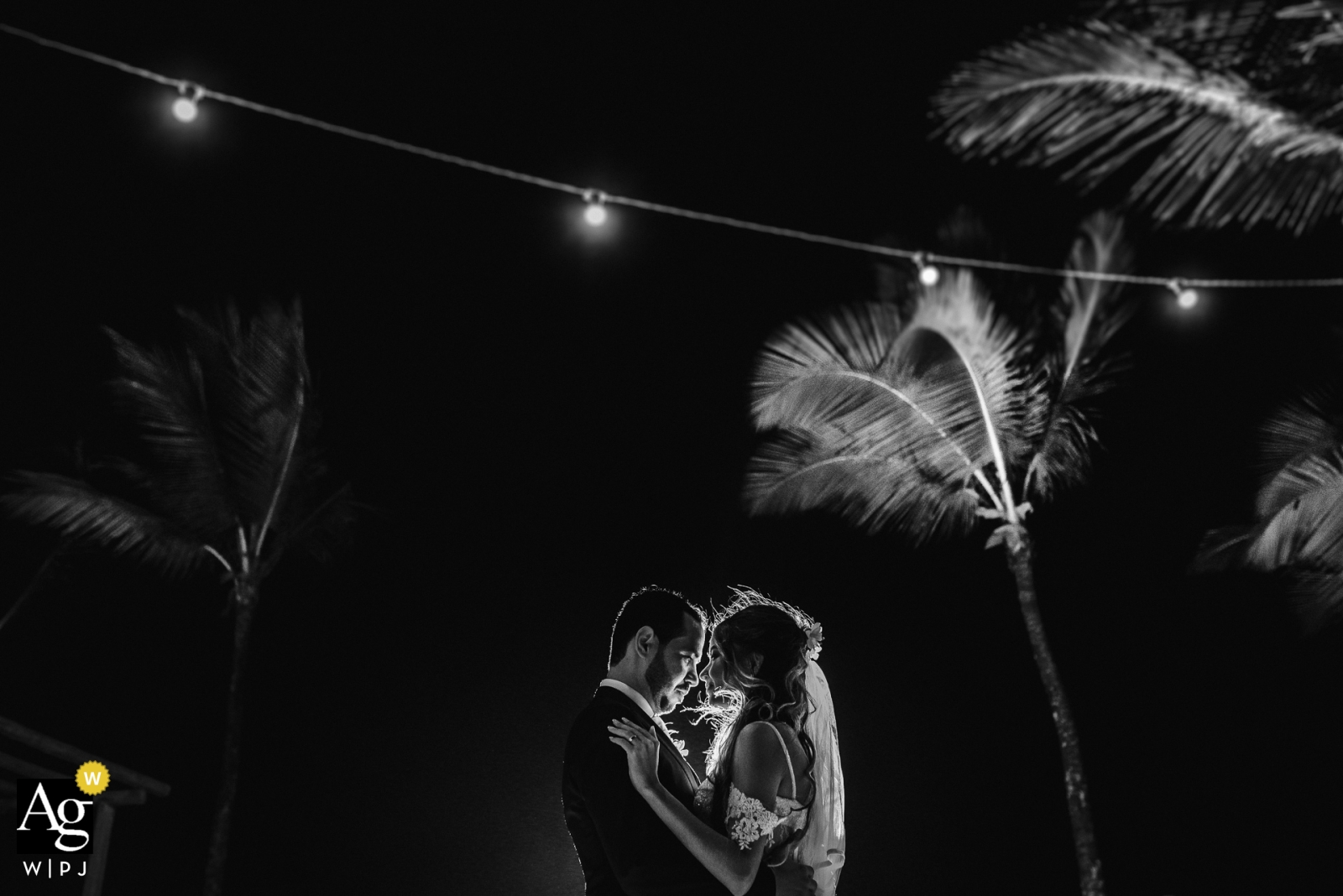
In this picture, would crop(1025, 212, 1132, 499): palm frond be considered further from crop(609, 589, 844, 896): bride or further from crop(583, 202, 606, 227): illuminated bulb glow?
crop(609, 589, 844, 896): bride

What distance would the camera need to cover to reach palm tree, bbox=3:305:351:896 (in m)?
11.6

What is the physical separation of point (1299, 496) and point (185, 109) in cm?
874

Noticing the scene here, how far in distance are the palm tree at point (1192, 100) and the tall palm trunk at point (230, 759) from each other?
9.13m

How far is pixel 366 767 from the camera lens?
1391cm

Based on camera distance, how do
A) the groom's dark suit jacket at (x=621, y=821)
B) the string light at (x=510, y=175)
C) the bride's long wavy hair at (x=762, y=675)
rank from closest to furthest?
the groom's dark suit jacket at (x=621, y=821), the bride's long wavy hair at (x=762, y=675), the string light at (x=510, y=175)

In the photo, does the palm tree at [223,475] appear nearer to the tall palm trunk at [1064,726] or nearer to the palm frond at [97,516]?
the palm frond at [97,516]

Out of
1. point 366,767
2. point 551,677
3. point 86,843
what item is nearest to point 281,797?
point 366,767

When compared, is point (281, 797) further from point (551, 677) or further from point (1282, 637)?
point (1282, 637)

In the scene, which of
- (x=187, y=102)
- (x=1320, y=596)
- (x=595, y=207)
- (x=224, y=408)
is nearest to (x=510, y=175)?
(x=595, y=207)

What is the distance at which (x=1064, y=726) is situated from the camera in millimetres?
10750

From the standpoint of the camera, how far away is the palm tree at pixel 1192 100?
214 inches

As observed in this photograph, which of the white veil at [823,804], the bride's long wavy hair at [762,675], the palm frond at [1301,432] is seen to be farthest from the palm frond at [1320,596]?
the bride's long wavy hair at [762,675]

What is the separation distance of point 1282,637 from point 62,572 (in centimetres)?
1495

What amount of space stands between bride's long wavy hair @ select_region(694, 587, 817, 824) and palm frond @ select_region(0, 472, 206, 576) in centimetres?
973
